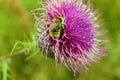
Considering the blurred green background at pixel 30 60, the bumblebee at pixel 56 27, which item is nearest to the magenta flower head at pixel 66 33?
the bumblebee at pixel 56 27

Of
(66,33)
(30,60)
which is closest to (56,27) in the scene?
(66,33)

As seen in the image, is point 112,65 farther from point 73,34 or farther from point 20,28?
point 73,34

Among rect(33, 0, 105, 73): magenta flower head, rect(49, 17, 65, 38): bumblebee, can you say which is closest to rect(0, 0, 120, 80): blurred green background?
rect(33, 0, 105, 73): magenta flower head

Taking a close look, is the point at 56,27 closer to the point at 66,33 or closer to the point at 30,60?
the point at 66,33

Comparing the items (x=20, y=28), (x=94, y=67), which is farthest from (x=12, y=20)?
(x=94, y=67)

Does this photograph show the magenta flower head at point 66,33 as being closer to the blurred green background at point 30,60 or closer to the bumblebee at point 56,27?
the bumblebee at point 56,27

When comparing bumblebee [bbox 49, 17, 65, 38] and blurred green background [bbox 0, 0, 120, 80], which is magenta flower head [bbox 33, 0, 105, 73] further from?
blurred green background [bbox 0, 0, 120, 80]

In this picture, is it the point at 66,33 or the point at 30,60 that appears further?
the point at 30,60
